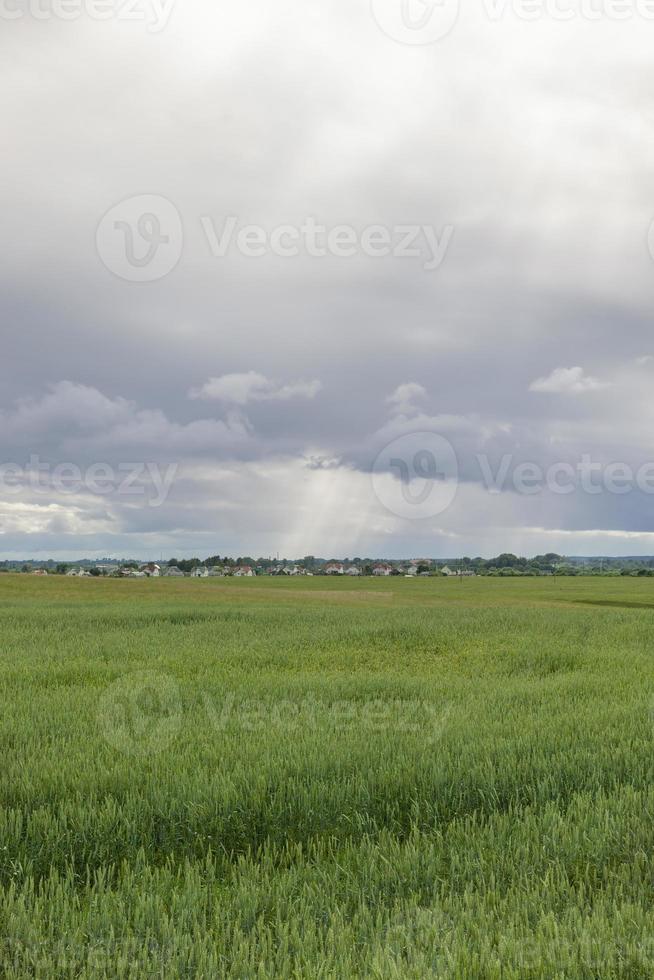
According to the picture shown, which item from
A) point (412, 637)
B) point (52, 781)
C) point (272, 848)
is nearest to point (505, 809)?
point (272, 848)

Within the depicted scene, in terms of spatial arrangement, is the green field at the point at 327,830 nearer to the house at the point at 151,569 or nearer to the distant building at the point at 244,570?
the house at the point at 151,569

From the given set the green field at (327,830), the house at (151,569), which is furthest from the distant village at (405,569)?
the green field at (327,830)

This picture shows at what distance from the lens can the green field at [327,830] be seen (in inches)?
166

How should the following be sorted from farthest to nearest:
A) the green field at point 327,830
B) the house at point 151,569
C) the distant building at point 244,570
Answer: the distant building at point 244,570
the house at point 151,569
the green field at point 327,830

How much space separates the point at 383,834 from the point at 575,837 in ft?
5.36

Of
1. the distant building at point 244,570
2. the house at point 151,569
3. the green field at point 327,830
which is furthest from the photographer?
the distant building at point 244,570

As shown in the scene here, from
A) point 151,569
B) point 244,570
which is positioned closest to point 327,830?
point 151,569

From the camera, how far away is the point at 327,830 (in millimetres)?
6355

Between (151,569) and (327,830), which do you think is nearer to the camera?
(327,830)

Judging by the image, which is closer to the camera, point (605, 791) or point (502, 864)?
point (502, 864)

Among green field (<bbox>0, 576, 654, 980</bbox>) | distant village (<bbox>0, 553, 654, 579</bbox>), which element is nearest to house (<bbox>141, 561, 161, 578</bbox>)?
distant village (<bbox>0, 553, 654, 579</bbox>)

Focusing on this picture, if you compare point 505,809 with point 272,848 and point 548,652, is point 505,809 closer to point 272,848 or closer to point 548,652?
point 272,848

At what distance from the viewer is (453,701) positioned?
1180cm

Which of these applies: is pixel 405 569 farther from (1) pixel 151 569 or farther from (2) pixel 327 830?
(2) pixel 327 830
